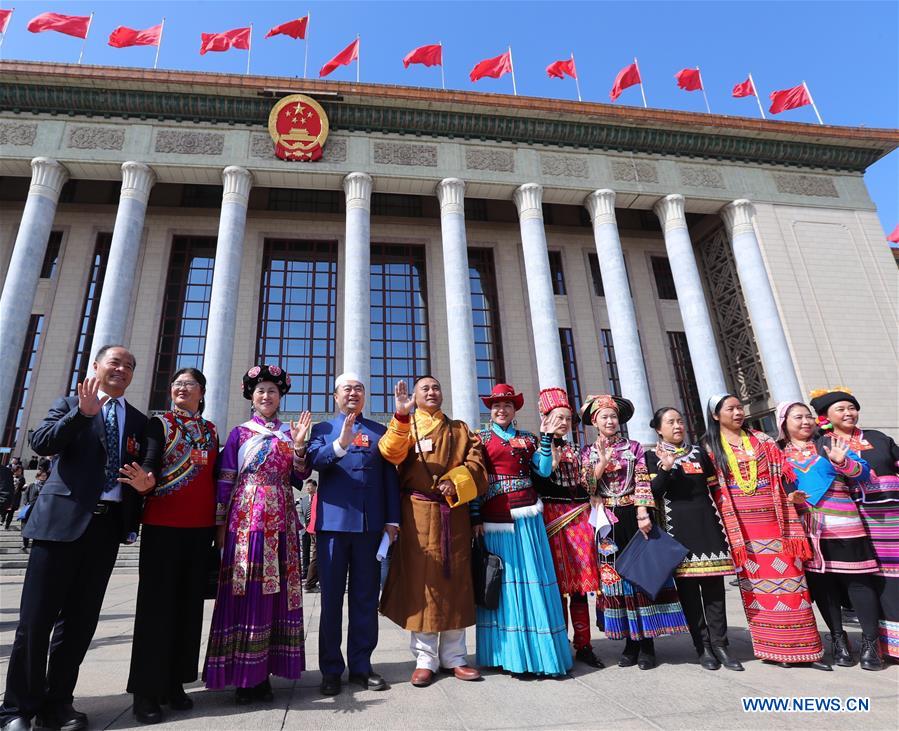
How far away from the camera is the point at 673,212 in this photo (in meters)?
16.0

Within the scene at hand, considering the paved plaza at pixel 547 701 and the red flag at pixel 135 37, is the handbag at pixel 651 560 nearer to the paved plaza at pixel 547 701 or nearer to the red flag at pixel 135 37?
the paved plaza at pixel 547 701

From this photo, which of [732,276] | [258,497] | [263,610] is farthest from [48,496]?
[732,276]

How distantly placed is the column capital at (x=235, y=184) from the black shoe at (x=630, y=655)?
1449 centimetres

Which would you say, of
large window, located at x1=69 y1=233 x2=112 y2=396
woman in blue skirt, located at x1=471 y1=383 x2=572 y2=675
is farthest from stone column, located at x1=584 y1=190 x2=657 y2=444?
large window, located at x1=69 y1=233 x2=112 y2=396

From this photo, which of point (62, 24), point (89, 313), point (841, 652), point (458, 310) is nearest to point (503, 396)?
point (841, 652)

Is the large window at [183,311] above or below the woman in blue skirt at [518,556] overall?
above

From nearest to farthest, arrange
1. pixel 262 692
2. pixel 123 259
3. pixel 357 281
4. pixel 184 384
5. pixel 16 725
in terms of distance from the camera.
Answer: pixel 16 725
pixel 262 692
pixel 184 384
pixel 123 259
pixel 357 281

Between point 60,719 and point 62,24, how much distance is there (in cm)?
1900

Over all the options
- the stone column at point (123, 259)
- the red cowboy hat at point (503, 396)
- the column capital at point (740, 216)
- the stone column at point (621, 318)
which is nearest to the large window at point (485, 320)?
the stone column at point (621, 318)

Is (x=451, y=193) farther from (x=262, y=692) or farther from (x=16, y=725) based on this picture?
(x=16, y=725)

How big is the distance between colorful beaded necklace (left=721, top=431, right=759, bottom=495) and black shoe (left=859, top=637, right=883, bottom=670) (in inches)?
44.1

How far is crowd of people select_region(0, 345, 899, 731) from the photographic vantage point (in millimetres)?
2508

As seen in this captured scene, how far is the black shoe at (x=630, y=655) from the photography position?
10.6 ft

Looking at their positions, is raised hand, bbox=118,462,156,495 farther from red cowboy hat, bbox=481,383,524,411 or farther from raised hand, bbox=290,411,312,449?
red cowboy hat, bbox=481,383,524,411
